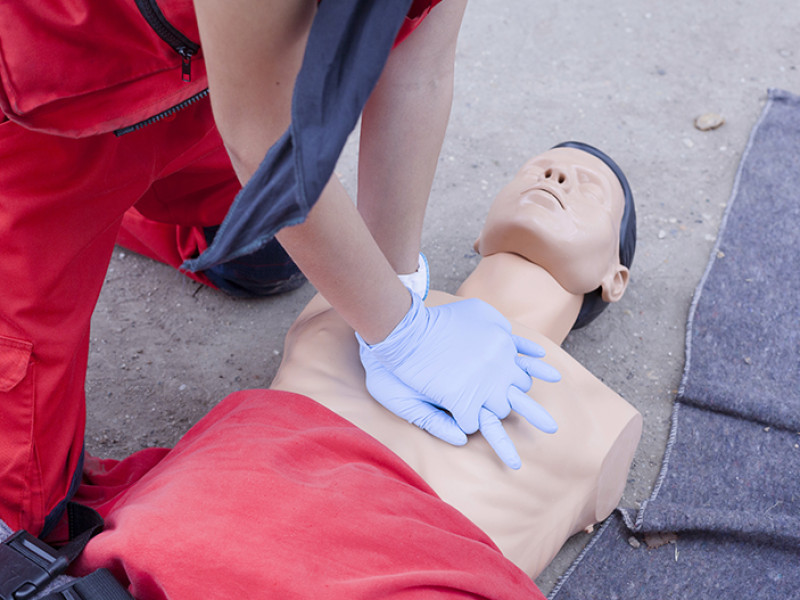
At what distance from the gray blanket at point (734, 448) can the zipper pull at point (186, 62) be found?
1.05 meters

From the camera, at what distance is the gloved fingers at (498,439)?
101 cm

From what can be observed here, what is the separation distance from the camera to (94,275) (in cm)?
108

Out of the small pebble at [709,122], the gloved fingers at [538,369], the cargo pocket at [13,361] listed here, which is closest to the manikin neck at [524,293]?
the gloved fingers at [538,369]

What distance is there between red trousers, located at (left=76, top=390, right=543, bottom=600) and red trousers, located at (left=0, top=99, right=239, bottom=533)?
15 centimetres

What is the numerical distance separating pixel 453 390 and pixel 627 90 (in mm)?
1624

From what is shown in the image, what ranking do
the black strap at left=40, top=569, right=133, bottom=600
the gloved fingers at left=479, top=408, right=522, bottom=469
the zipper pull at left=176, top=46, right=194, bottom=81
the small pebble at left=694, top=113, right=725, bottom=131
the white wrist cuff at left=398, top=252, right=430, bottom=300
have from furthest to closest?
the small pebble at left=694, top=113, right=725, bottom=131 → the white wrist cuff at left=398, top=252, right=430, bottom=300 → the gloved fingers at left=479, top=408, right=522, bottom=469 → the zipper pull at left=176, top=46, right=194, bottom=81 → the black strap at left=40, top=569, right=133, bottom=600

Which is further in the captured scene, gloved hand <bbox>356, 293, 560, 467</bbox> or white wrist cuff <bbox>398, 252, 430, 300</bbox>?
white wrist cuff <bbox>398, 252, 430, 300</bbox>

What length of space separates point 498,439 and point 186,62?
0.69 m

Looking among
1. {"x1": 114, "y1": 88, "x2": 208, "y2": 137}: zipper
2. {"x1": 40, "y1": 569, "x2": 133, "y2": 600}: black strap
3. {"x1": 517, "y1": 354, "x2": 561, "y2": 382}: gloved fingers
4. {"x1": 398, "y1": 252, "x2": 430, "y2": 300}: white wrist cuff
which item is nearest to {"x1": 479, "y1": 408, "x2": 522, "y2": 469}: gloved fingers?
{"x1": 517, "y1": 354, "x2": 561, "y2": 382}: gloved fingers

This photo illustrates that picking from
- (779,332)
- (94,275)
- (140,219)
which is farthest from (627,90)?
(94,275)

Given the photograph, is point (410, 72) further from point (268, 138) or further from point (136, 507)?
point (136, 507)

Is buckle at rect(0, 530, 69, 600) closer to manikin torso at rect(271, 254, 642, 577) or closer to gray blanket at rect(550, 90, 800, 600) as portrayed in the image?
manikin torso at rect(271, 254, 642, 577)

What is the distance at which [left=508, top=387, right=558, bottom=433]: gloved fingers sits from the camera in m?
1.03

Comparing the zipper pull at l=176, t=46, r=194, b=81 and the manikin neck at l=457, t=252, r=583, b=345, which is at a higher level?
the zipper pull at l=176, t=46, r=194, b=81
